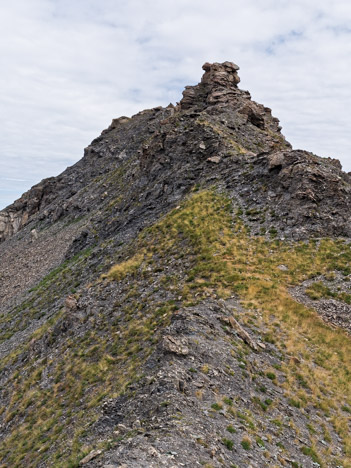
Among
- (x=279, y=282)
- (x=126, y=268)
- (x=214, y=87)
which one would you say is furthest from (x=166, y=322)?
(x=214, y=87)

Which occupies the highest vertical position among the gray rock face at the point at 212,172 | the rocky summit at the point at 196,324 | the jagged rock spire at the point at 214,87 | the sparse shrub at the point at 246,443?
the jagged rock spire at the point at 214,87

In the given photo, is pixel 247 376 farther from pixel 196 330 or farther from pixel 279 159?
pixel 279 159

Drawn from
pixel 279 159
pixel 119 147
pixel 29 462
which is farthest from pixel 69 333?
pixel 119 147

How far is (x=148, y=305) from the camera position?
99.1 feet

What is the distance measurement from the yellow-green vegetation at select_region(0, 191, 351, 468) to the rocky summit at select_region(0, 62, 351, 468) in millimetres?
126

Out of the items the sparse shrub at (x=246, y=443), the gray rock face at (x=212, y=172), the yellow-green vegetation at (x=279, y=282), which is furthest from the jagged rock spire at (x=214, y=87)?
the sparse shrub at (x=246, y=443)

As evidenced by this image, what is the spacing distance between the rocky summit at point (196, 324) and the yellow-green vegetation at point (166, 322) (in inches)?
5.0

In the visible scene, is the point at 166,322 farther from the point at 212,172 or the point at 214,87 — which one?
the point at 214,87

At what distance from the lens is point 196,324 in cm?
2356

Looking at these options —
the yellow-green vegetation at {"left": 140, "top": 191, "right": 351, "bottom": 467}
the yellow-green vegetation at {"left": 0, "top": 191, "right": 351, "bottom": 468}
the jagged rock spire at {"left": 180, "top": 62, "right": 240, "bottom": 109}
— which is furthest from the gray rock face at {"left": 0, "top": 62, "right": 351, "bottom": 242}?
the yellow-green vegetation at {"left": 0, "top": 191, "right": 351, "bottom": 468}

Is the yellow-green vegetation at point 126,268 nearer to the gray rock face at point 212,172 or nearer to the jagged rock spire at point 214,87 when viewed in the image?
the gray rock face at point 212,172

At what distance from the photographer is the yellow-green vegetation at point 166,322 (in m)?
20.5

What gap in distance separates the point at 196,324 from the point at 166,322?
3149 millimetres

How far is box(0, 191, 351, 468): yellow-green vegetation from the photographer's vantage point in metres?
20.5
